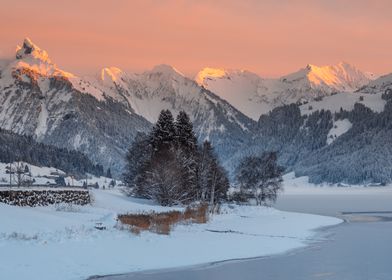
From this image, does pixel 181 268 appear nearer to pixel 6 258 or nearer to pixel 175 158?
pixel 6 258

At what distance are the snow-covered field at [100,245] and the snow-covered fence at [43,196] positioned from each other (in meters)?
1.46

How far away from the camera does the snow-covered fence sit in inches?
2210

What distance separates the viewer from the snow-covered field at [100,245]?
33.1 m

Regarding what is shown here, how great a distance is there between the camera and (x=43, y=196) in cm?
6116

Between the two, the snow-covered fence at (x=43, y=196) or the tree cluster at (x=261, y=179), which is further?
the tree cluster at (x=261, y=179)

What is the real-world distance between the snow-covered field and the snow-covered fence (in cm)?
146

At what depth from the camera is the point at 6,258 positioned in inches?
1284

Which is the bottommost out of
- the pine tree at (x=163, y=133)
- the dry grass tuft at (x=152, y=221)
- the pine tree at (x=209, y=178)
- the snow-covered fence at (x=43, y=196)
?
the dry grass tuft at (x=152, y=221)

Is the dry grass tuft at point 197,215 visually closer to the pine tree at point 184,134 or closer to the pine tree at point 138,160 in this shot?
the pine tree at point 138,160

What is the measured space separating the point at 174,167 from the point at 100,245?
120 feet

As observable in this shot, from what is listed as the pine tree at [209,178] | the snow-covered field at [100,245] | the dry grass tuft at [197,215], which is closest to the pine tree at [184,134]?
the pine tree at [209,178]

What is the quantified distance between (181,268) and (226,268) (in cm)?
246

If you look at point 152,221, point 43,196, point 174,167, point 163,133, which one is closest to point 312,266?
point 152,221

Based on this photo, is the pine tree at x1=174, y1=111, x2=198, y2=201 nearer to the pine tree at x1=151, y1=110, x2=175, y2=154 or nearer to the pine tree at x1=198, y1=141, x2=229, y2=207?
the pine tree at x1=151, y1=110, x2=175, y2=154
